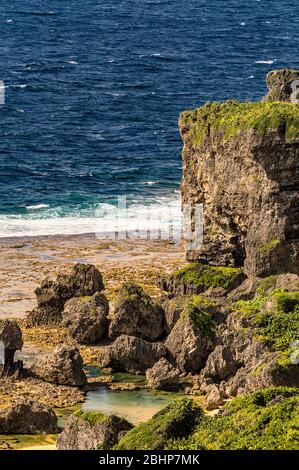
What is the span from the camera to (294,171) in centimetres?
7238

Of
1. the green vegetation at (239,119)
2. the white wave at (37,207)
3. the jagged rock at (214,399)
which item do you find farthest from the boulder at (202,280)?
the white wave at (37,207)

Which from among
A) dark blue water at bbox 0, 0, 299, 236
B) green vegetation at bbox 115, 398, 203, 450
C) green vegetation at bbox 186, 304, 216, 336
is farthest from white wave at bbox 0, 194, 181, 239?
green vegetation at bbox 115, 398, 203, 450

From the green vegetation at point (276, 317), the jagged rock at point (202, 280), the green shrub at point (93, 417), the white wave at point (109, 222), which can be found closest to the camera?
the green shrub at point (93, 417)

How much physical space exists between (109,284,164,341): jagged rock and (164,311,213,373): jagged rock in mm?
3795

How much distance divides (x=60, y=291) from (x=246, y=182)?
12.1 meters

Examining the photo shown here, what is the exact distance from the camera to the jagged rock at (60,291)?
7525 centimetres

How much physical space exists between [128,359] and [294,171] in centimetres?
1375

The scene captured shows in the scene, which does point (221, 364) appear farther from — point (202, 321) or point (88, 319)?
point (88, 319)

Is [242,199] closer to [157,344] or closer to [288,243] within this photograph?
[288,243]

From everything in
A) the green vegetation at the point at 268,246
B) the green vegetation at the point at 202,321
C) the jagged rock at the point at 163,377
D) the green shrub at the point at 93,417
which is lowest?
the jagged rock at the point at 163,377

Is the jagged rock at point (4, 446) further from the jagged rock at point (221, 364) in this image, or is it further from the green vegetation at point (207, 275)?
the green vegetation at point (207, 275)

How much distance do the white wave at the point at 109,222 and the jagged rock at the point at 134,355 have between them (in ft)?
102

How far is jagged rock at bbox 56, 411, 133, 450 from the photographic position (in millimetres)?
54094

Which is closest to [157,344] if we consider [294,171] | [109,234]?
[294,171]
